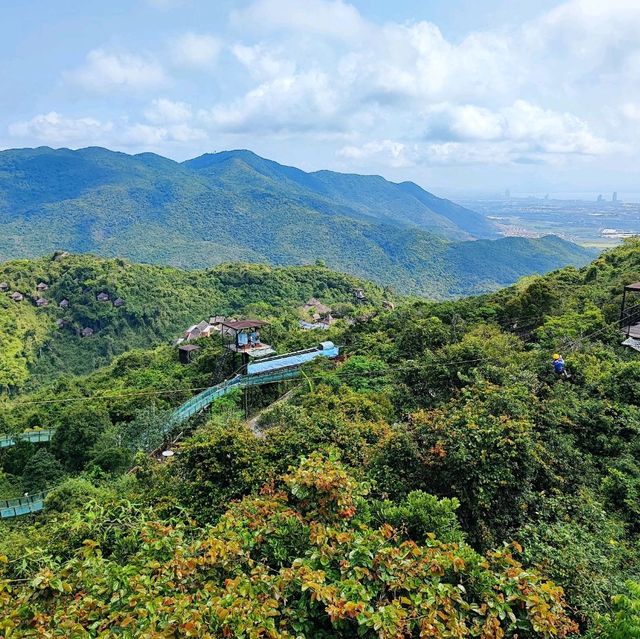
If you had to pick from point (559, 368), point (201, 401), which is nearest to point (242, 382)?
point (201, 401)

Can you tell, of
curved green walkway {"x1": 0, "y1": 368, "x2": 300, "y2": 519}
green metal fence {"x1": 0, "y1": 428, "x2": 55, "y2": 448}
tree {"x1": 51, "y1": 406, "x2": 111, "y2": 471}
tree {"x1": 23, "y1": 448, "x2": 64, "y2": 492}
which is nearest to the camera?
tree {"x1": 23, "y1": 448, "x2": 64, "y2": 492}

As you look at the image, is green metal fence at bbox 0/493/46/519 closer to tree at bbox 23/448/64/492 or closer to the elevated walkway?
tree at bbox 23/448/64/492

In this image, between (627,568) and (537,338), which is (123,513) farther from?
(537,338)

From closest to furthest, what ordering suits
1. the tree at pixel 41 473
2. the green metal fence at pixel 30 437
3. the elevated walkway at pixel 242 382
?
the tree at pixel 41 473, the elevated walkway at pixel 242 382, the green metal fence at pixel 30 437

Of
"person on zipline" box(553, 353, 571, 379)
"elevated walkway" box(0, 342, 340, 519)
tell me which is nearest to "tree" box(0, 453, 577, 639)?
"person on zipline" box(553, 353, 571, 379)

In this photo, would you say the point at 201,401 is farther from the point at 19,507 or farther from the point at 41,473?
the point at 19,507

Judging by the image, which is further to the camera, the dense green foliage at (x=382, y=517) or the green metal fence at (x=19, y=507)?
the green metal fence at (x=19, y=507)

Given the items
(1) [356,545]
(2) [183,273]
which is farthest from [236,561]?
(2) [183,273]

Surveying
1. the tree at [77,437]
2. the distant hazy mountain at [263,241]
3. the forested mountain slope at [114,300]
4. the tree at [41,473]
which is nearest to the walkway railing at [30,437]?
the tree at [77,437]

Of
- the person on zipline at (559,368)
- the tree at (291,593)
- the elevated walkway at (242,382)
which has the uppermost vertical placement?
the tree at (291,593)

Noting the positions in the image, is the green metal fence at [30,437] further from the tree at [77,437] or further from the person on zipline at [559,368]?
the person on zipline at [559,368]
